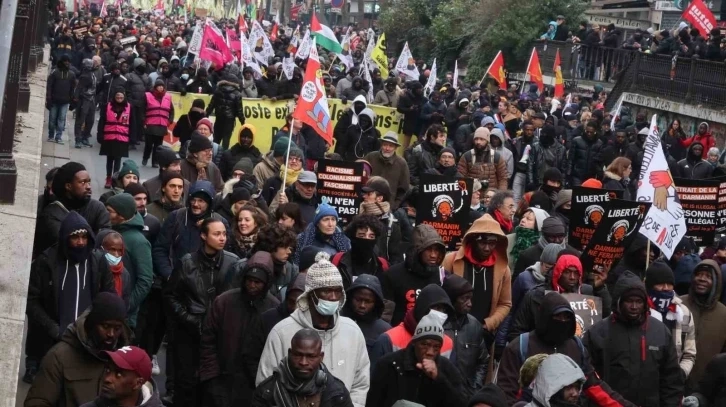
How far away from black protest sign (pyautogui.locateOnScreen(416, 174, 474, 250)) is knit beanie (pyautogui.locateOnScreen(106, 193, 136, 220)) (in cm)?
250

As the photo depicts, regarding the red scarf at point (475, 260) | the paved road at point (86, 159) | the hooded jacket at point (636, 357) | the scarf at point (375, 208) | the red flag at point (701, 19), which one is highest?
the red flag at point (701, 19)

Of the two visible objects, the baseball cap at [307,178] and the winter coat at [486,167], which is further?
Result: the winter coat at [486,167]

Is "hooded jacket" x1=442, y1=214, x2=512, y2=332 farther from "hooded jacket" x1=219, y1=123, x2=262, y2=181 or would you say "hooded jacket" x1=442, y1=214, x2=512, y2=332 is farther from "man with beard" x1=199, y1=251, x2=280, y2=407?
"hooded jacket" x1=219, y1=123, x2=262, y2=181

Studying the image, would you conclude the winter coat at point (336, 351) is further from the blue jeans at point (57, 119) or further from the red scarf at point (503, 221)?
the blue jeans at point (57, 119)

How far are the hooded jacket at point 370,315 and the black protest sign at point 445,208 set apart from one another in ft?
11.1

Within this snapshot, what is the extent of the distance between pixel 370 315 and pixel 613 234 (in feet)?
10.3

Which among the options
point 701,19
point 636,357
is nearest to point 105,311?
point 636,357

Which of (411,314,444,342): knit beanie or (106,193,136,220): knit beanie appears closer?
(411,314,444,342): knit beanie

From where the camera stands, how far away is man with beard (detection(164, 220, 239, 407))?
868cm

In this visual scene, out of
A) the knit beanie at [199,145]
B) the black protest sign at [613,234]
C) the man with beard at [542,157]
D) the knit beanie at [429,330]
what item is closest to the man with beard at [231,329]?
the knit beanie at [429,330]

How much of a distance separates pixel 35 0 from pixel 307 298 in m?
12.0

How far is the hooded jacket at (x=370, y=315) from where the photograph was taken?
7.67 meters

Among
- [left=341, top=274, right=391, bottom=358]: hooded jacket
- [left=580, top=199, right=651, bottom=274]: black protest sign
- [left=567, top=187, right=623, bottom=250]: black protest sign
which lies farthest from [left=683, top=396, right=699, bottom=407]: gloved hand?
[left=567, top=187, right=623, bottom=250]: black protest sign

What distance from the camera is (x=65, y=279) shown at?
323 inches
